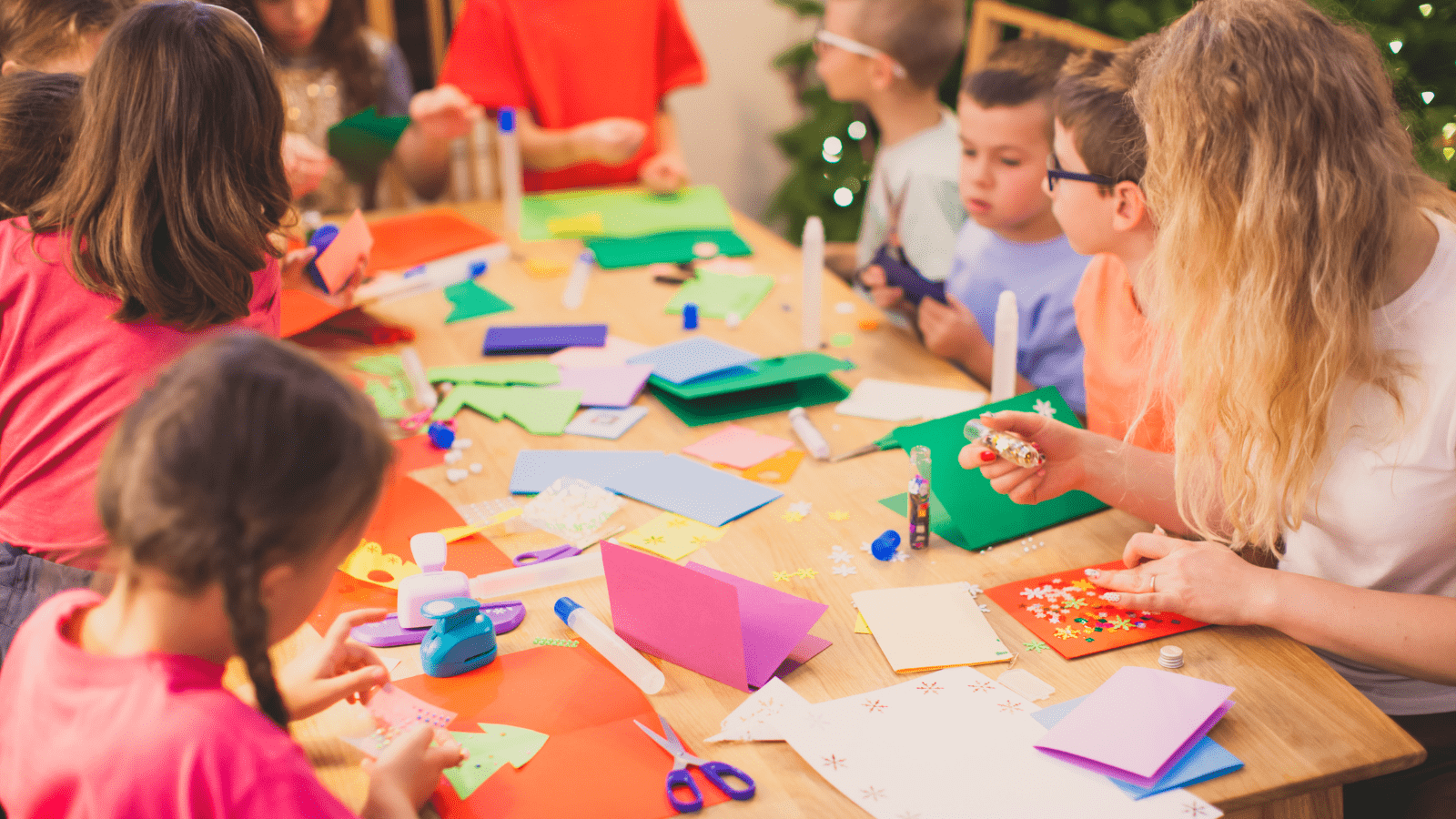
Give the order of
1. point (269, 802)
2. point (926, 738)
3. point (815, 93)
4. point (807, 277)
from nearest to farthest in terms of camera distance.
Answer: point (269, 802), point (926, 738), point (807, 277), point (815, 93)

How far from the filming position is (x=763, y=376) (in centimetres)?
157

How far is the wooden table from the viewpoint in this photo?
2.91 feet

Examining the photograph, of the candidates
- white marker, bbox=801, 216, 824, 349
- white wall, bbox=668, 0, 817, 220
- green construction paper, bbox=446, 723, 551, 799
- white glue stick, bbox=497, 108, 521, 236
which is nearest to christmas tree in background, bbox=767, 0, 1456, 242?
white wall, bbox=668, 0, 817, 220

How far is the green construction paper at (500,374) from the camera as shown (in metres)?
1.64

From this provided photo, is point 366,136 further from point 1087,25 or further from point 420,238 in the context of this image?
point 1087,25

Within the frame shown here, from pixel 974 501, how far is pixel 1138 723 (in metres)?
0.38

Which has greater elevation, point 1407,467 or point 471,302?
point 1407,467

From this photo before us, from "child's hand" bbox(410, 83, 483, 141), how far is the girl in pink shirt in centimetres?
171

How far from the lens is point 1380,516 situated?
3.51ft

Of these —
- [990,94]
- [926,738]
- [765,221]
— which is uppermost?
[990,94]

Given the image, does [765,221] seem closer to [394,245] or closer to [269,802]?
[394,245]

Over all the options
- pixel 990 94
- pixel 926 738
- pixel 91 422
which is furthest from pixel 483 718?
pixel 990 94

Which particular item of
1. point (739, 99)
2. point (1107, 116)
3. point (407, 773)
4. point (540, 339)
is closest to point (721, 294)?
point (540, 339)

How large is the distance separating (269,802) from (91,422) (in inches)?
25.7
